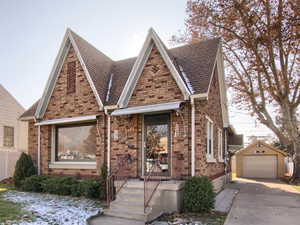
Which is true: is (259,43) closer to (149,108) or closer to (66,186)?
(149,108)

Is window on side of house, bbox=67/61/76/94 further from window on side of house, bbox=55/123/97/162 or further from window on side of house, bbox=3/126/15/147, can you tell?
window on side of house, bbox=3/126/15/147

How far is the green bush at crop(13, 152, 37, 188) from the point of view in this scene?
10.9m

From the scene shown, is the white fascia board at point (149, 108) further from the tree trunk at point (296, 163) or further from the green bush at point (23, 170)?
the tree trunk at point (296, 163)

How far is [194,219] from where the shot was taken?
259 inches

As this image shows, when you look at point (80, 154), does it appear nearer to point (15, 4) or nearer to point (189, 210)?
point (189, 210)

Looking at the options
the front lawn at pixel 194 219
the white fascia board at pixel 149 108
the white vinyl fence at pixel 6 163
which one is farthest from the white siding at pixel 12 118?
the front lawn at pixel 194 219

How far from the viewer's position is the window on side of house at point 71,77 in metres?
11.0

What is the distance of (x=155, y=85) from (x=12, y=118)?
14.4 metres

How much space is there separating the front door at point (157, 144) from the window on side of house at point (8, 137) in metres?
13.5

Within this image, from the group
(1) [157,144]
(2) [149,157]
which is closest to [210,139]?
(1) [157,144]

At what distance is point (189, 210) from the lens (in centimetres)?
732

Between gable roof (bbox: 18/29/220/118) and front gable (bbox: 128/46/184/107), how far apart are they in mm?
252

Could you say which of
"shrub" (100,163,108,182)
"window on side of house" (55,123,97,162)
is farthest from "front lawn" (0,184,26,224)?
"window on side of house" (55,123,97,162)

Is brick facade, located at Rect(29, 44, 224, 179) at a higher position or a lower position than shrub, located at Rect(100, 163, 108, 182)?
higher
